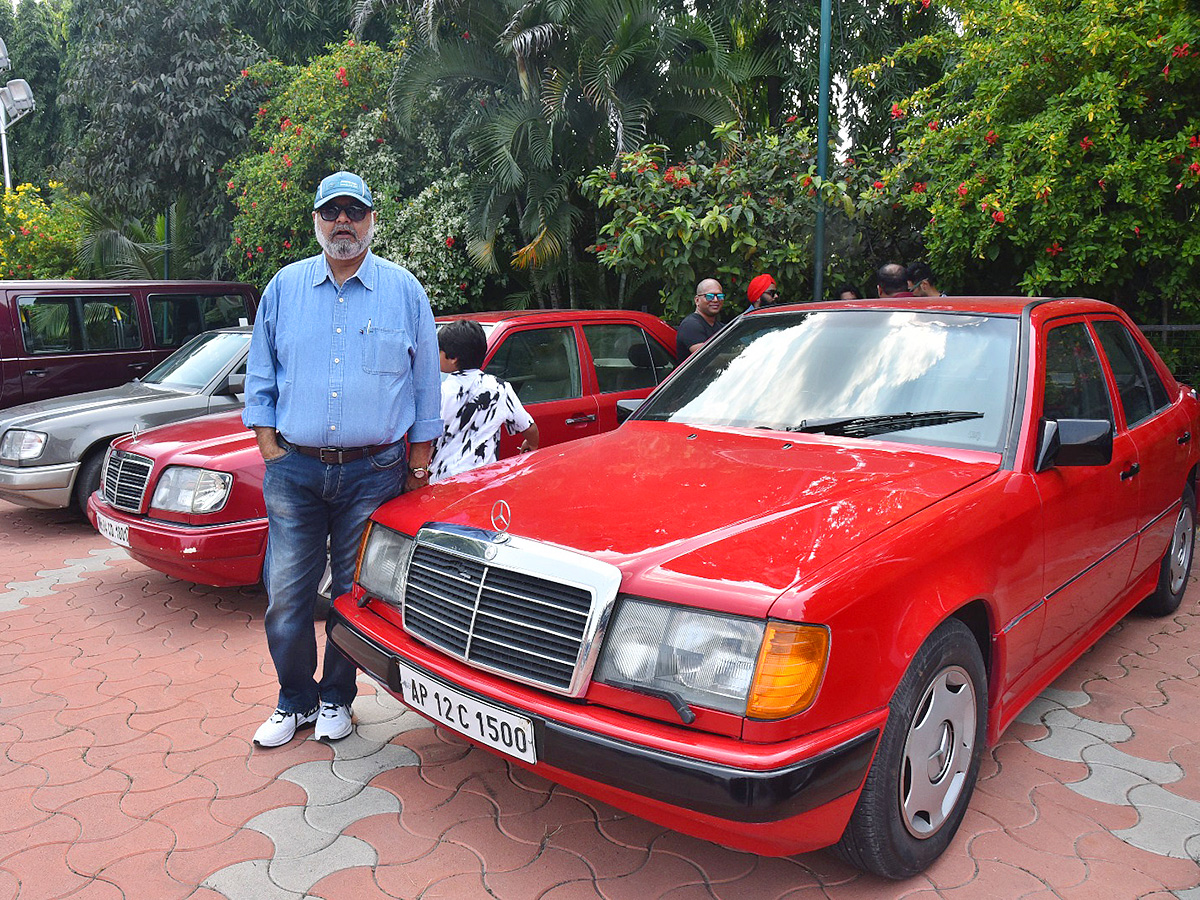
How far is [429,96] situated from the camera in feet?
37.0

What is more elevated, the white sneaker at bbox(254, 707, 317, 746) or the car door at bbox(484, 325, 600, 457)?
the car door at bbox(484, 325, 600, 457)

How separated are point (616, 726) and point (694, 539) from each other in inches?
20.1

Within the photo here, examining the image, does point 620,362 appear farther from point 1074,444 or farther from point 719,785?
point 719,785

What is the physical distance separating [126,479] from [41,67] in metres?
25.8

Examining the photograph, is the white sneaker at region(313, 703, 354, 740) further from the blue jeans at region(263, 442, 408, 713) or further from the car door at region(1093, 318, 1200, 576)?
the car door at region(1093, 318, 1200, 576)

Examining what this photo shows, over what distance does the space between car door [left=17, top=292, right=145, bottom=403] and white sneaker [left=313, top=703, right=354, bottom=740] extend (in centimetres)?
663

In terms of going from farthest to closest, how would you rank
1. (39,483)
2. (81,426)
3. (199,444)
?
(81,426), (39,483), (199,444)

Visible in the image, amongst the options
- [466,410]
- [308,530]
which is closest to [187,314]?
[466,410]

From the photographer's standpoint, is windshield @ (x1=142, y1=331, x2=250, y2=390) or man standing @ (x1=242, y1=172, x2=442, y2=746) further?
windshield @ (x1=142, y1=331, x2=250, y2=390)

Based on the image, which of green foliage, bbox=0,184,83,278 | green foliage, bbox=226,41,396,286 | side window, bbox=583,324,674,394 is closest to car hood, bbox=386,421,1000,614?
side window, bbox=583,324,674,394

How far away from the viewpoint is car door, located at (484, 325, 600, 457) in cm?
524

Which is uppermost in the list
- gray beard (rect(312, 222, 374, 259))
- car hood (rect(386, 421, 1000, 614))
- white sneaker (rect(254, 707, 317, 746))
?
gray beard (rect(312, 222, 374, 259))

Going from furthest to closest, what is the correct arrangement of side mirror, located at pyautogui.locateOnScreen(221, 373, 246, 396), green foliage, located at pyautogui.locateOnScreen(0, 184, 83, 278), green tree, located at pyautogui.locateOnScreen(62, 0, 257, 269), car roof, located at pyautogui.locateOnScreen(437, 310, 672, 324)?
green foliage, located at pyautogui.locateOnScreen(0, 184, 83, 278) → green tree, located at pyautogui.locateOnScreen(62, 0, 257, 269) → side mirror, located at pyautogui.locateOnScreen(221, 373, 246, 396) → car roof, located at pyautogui.locateOnScreen(437, 310, 672, 324)

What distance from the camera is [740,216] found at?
7699mm
